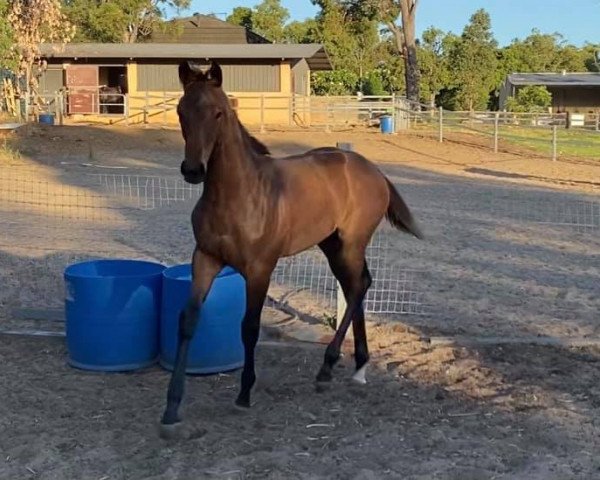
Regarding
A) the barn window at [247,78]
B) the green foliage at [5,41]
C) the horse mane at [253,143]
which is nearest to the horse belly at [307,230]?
the horse mane at [253,143]

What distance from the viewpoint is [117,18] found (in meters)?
45.0

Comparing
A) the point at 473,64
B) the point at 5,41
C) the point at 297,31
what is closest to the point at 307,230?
the point at 5,41

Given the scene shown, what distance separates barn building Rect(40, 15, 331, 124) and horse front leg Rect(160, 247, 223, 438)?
26705 millimetres

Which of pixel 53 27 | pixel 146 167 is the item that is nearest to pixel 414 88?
pixel 53 27

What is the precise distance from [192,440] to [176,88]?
30.7m

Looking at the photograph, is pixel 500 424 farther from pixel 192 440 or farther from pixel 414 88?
pixel 414 88

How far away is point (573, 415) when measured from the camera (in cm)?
436

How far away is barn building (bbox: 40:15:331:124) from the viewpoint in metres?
31.9

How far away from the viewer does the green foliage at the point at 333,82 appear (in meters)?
50.2

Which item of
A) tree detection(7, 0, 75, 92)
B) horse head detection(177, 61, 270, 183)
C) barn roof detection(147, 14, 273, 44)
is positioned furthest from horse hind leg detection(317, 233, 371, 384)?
barn roof detection(147, 14, 273, 44)

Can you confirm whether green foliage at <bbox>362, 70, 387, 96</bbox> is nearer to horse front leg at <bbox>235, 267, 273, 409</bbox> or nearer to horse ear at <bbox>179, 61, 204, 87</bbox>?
horse front leg at <bbox>235, 267, 273, 409</bbox>

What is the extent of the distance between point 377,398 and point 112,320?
167 centimetres

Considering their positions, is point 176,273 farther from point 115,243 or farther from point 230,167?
point 115,243

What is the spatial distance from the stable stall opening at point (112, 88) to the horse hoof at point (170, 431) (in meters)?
28.3
